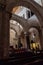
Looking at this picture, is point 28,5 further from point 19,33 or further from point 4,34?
point 19,33

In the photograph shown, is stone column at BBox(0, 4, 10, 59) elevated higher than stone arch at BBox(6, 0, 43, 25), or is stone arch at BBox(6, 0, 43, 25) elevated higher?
stone arch at BBox(6, 0, 43, 25)

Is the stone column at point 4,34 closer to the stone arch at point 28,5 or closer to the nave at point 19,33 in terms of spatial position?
the nave at point 19,33

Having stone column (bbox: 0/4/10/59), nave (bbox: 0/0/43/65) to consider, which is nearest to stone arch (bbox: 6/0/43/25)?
nave (bbox: 0/0/43/65)

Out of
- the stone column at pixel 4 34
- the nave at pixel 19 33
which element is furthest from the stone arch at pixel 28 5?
the stone column at pixel 4 34

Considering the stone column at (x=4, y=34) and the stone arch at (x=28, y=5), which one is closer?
the stone column at (x=4, y=34)

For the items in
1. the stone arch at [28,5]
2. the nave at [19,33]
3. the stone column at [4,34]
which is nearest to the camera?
the nave at [19,33]

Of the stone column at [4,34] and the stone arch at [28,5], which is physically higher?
the stone arch at [28,5]

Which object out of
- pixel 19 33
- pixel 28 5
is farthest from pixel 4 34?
pixel 19 33

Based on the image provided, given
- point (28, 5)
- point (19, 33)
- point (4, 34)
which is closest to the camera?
point (4, 34)

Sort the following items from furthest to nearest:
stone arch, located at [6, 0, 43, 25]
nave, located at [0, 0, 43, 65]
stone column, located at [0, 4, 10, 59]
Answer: stone arch, located at [6, 0, 43, 25], stone column, located at [0, 4, 10, 59], nave, located at [0, 0, 43, 65]

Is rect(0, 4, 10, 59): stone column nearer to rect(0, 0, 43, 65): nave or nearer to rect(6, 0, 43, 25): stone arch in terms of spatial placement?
rect(0, 0, 43, 65): nave

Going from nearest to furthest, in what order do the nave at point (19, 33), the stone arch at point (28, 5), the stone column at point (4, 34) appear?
the nave at point (19, 33), the stone column at point (4, 34), the stone arch at point (28, 5)

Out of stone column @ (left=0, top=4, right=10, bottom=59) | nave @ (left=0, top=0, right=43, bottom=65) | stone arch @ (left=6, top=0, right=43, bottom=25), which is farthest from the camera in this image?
A: stone arch @ (left=6, top=0, right=43, bottom=25)

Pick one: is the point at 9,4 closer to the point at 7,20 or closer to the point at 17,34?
the point at 7,20
